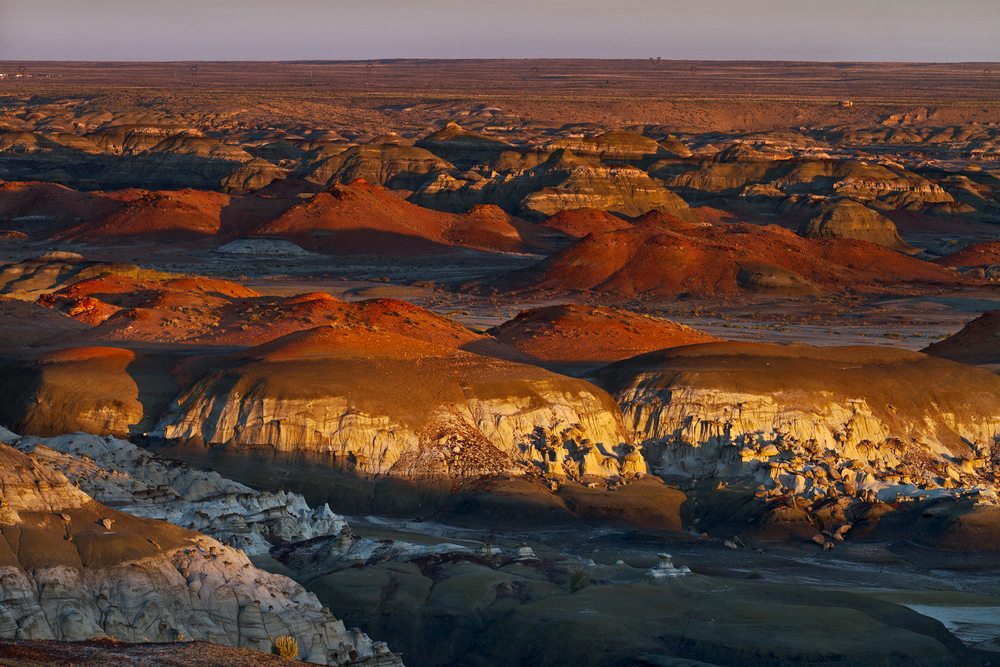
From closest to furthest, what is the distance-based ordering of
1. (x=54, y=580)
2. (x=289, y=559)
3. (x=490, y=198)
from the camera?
(x=54, y=580) < (x=289, y=559) < (x=490, y=198)

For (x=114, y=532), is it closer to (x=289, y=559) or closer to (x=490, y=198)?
(x=289, y=559)

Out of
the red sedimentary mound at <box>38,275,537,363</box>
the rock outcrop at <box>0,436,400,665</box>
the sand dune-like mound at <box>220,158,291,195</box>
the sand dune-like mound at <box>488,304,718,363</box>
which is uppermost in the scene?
the rock outcrop at <box>0,436,400,665</box>

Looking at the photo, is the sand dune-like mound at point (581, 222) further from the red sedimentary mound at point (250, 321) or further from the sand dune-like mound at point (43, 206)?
the red sedimentary mound at point (250, 321)

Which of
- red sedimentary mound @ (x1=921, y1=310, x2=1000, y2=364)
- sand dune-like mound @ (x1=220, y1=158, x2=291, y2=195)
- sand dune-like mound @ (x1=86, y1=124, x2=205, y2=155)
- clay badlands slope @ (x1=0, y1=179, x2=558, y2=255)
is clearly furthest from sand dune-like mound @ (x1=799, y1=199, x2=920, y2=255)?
sand dune-like mound @ (x1=86, y1=124, x2=205, y2=155)

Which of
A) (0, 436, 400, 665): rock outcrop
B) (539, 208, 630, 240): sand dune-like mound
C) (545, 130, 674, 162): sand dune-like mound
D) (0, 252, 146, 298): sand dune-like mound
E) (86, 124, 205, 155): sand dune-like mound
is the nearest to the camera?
(0, 436, 400, 665): rock outcrop

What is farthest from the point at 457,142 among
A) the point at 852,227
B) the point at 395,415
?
the point at 395,415

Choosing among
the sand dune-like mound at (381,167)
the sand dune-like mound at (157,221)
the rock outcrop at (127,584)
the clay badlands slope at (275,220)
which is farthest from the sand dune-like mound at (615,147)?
the rock outcrop at (127,584)

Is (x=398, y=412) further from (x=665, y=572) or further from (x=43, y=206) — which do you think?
(x=43, y=206)

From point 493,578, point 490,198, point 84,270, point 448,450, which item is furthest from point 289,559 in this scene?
point 490,198

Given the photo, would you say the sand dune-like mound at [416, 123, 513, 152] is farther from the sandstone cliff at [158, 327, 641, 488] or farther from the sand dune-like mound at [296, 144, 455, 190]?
the sandstone cliff at [158, 327, 641, 488]
